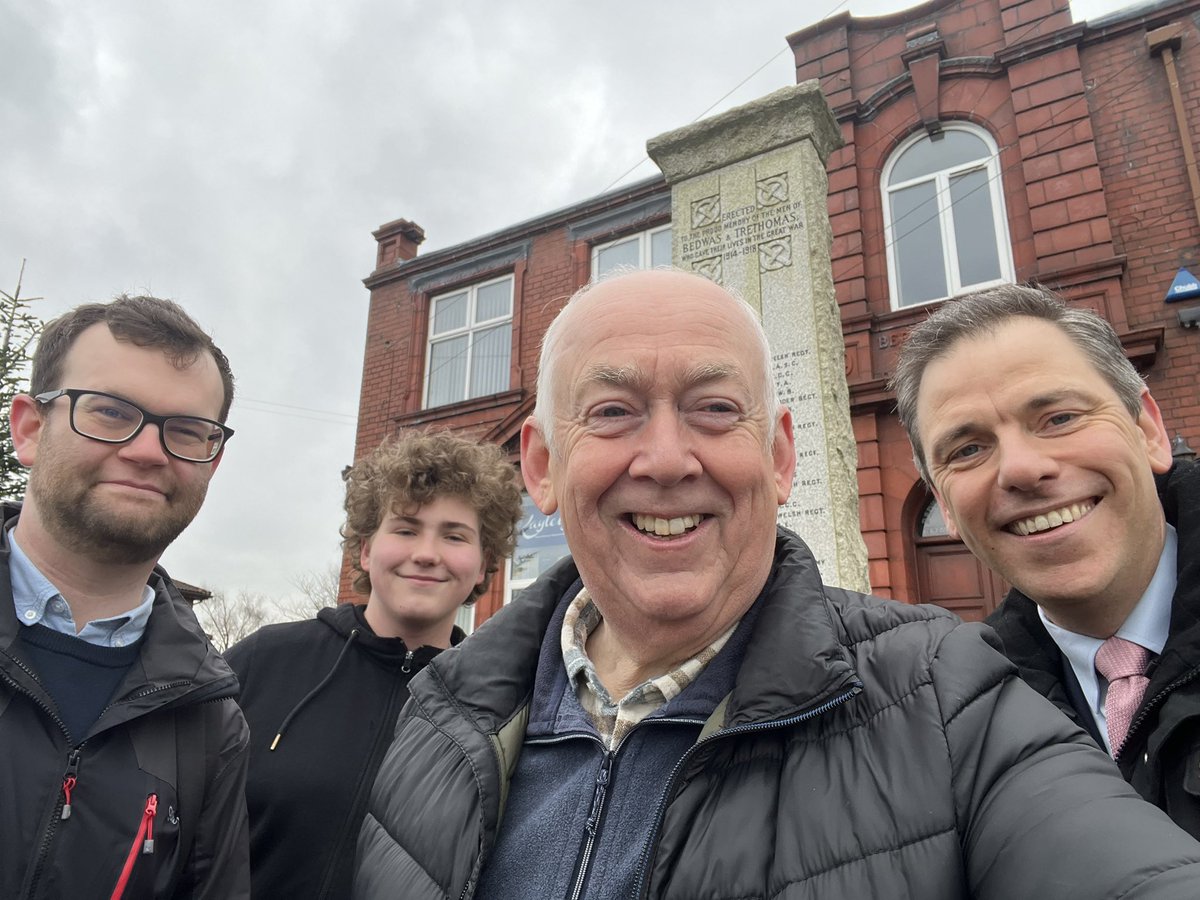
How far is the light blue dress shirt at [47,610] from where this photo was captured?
5.09 ft

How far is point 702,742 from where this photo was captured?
1056 mm

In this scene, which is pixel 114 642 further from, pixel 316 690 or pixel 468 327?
pixel 468 327

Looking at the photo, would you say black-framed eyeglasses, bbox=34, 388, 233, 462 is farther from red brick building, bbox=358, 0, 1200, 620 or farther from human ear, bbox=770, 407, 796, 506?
red brick building, bbox=358, 0, 1200, 620

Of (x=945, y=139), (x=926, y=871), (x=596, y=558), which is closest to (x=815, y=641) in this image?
(x=926, y=871)

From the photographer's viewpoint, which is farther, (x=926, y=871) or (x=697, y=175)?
(x=697, y=175)

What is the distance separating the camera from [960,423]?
1643mm

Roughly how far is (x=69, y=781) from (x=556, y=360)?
3.83 ft

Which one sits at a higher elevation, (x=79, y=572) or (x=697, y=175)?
(x=697, y=175)

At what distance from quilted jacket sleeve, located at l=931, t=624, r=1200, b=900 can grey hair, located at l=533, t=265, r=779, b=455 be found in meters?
0.55

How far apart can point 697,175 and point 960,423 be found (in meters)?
4.02

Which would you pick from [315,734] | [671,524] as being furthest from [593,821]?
[315,734]

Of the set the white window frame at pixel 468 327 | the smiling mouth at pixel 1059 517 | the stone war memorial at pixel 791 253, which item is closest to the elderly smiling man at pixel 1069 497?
the smiling mouth at pixel 1059 517

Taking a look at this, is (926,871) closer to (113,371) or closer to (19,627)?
(19,627)

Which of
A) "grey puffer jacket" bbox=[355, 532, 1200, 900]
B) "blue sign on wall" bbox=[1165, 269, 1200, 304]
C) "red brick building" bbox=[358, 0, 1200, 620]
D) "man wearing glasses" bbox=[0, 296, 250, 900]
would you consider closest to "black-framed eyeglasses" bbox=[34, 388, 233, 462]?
"man wearing glasses" bbox=[0, 296, 250, 900]
